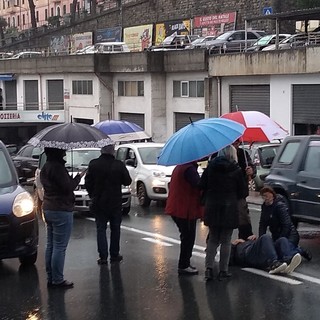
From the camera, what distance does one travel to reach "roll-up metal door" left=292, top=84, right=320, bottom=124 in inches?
1144

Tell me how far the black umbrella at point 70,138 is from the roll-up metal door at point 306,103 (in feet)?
69.8

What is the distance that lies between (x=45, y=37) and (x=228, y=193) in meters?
74.9

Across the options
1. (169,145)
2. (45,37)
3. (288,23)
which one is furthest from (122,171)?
(45,37)

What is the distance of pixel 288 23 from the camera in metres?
48.4

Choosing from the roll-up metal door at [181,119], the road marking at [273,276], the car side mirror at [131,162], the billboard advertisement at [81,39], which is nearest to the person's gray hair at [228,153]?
the road marking at [273,276]

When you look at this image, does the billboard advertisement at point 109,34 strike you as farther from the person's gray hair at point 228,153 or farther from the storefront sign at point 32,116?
the person's gray hair at point 228,153

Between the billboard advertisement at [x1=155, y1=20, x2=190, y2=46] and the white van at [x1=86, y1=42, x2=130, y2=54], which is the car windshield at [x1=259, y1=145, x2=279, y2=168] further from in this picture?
the billboard advertisement at [x1=155, y1=20, x2=190, y2=46]

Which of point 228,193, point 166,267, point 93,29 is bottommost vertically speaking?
point 166,267

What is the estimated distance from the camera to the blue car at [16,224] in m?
8.77

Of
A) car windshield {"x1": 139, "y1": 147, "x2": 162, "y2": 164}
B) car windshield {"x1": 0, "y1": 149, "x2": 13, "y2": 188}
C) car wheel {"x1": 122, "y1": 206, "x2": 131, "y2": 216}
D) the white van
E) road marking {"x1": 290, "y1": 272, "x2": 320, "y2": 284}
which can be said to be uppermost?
the white van

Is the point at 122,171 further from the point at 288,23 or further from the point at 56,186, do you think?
the point at 288,23

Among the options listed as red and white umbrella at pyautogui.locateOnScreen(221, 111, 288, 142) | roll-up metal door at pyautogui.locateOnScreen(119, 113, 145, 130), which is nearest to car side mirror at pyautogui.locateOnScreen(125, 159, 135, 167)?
red and white umbrella at pyautogui.locateOnScreen(221, 111, 288, 142)

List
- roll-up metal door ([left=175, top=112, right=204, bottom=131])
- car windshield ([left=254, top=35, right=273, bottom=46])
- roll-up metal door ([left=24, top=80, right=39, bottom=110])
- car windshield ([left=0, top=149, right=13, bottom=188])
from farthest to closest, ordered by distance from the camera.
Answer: roll-up metal door ([left=24, top=80, right=39, bottom=110]), roll-up metal door ([left=175, top=112, right=204, bottom=131]), car windshield ([left=254, top=35, right=273, bottom=46]), car windshield ([left=0, top=149, right=13, bottom=188])

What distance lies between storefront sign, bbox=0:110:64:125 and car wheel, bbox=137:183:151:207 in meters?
29.6
